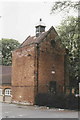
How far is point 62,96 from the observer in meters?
30.5

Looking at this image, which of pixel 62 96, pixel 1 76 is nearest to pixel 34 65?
pixel 62 96

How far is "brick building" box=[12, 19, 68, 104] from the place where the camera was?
117 ft

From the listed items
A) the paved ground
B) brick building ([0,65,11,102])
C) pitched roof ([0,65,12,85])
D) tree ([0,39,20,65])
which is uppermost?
tree ([0,39,20,65])

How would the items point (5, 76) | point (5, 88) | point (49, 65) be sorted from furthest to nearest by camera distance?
point (5, 76) → point (5, 88) → point (49, 65)

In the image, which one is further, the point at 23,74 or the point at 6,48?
the point at 6,48

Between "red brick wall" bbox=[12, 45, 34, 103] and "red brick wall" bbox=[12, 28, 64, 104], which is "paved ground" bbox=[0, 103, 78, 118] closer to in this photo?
"red brick wall" bbox=[12, 28, 64, 104]

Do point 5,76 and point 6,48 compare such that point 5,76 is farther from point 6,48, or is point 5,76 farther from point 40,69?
point 6,48

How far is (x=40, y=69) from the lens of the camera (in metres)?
36.1

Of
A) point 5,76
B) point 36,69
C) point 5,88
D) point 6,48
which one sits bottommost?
point 5,88

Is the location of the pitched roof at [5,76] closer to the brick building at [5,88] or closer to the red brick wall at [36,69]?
the brick building at [5,88]

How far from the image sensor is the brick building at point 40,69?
3578 cm

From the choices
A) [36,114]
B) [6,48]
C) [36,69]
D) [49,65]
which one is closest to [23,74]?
[36,69]

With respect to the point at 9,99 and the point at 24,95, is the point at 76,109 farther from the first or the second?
the point at 9,99

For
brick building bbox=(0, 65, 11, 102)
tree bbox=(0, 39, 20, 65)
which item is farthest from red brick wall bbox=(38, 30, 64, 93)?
tree bbox=(0, 39, 20, 65)
